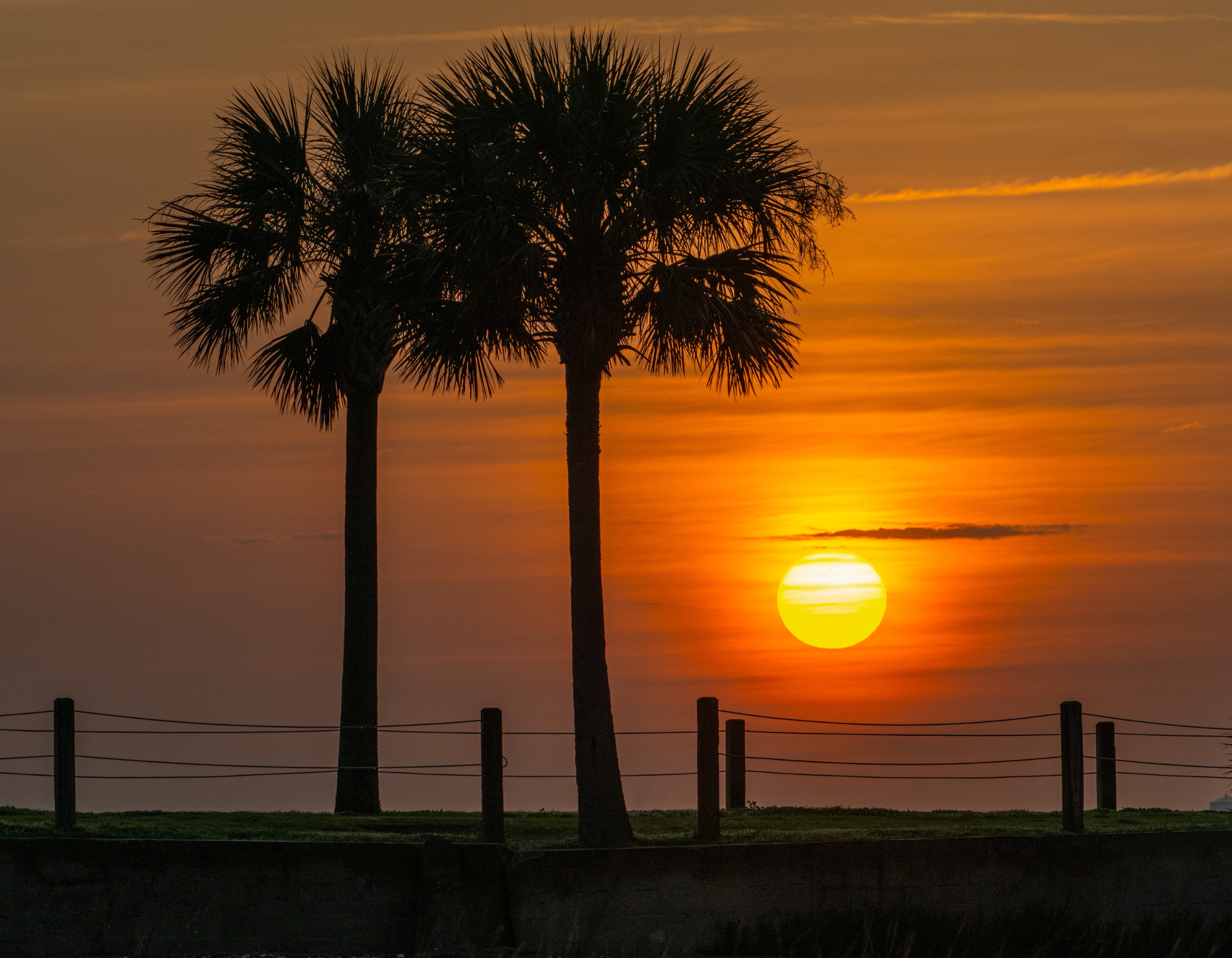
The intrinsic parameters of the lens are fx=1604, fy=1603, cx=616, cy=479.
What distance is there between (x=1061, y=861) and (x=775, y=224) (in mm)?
7671

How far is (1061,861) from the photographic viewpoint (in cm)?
1430

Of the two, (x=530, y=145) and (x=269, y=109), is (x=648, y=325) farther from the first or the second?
(x=269, y=109)

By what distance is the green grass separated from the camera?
16688 mm

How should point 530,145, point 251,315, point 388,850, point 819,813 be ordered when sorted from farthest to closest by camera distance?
point 251,315 → point 819,813 → point 530,145 → point 388,850

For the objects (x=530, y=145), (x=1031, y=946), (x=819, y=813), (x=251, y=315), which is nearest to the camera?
(x=1031, y=946)

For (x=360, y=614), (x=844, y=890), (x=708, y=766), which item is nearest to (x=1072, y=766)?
(x=708, y=766)

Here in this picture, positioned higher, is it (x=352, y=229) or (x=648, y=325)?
(x=352, y=229)

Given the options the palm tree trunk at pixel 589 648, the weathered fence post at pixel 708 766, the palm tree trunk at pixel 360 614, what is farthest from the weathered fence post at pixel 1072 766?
the palm tree trunk at pixel 360 614

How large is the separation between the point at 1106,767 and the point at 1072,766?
508cm

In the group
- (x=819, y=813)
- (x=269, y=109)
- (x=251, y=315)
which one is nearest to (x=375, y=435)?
(x=251, y=315)

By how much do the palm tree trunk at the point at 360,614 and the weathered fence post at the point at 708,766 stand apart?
21.0ft

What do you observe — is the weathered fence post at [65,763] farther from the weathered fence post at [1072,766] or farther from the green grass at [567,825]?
the weathered fence post at [1072,766]

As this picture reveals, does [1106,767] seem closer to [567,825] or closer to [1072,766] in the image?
[1072,766]

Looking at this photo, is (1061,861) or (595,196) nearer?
(1061,861)
